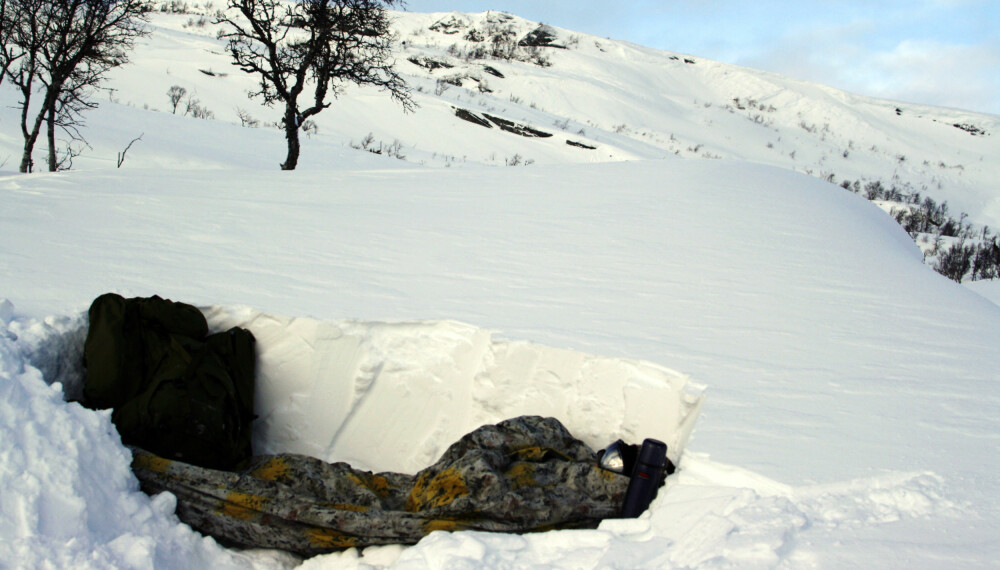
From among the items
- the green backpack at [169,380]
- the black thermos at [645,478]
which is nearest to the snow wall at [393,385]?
the green backpack at [169,380]

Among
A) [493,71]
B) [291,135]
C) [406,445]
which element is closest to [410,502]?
[406,445]

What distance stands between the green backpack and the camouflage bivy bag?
0.79 feet

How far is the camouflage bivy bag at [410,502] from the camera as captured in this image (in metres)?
2.39

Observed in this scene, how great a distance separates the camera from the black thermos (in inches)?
94.8

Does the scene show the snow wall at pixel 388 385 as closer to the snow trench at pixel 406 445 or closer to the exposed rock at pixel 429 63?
the snow trench at pixel 406 445

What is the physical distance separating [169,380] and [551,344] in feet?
5.43

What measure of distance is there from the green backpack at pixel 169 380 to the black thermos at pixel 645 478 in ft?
5.70

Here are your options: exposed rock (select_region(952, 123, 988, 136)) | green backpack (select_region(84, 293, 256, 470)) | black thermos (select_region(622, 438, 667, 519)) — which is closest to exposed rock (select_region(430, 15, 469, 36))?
exposed rock (select_region(952, 123, 988, 136))

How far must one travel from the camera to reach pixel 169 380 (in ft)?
9.42

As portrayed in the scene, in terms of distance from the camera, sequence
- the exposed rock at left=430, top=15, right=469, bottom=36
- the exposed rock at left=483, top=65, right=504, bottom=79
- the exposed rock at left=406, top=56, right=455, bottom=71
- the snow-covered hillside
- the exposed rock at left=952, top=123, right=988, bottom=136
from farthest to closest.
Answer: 1. the exposed rock at left=430, top=15, right=469, bottom=36
2. the exposed rock at left=952, top=123, right=988, bottom=136
3. the exposed rock at left=483, top=65, right=504, bottom=79
4. the exposed rock at left=406, top=56, right=455, bottom=71
5. the snow-covered hillside

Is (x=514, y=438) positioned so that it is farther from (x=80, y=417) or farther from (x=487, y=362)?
(x=80, y=417)

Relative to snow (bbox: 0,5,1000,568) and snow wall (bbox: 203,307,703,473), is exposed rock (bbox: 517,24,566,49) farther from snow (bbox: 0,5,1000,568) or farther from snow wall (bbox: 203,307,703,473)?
snow wall (bbox: 203,307,703,473)

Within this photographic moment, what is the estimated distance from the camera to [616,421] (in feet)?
9.66

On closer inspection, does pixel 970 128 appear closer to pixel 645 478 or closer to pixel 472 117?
pixel 472 117
